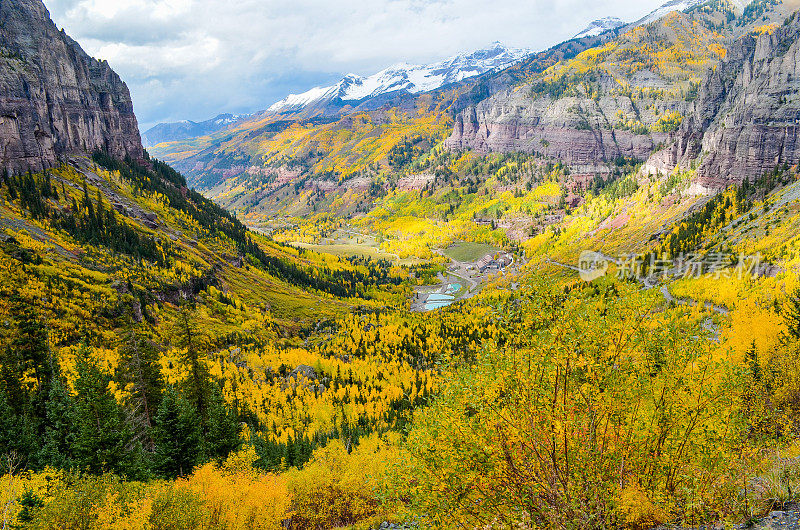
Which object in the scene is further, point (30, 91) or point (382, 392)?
point (30, 91)

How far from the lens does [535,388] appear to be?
1490cm

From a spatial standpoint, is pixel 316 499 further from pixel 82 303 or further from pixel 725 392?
pixel 82 303

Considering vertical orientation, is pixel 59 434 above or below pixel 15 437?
above

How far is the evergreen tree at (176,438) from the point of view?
4859 cm

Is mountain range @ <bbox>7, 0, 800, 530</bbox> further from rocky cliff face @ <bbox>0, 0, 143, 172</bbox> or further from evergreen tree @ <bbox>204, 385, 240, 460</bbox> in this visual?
rocky cliff face @ <bbox>0, 0, 143, 172</bbox>

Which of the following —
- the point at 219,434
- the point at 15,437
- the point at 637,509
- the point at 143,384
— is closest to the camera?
the point at 637,509

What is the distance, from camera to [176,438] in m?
50.2

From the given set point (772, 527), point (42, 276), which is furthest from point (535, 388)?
point (42, 276)

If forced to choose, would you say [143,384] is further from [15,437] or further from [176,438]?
[15,437]

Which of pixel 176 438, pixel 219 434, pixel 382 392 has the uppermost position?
pixel 176 438

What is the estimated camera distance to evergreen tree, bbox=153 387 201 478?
159 ft

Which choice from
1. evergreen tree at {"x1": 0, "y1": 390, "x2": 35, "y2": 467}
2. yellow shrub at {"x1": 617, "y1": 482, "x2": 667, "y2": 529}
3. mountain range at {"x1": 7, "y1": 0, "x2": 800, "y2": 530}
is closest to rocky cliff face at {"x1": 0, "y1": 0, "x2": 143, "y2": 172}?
mountain range at {"x1": 7, "y1": 0, "x2": 800, "y2": 530}

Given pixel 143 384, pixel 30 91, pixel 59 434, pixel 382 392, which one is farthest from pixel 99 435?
pixel 30 91

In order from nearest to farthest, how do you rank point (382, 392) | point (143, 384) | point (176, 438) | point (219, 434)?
point (176, 438)
point (219, 434)
point (143, 384)
point (382, 392)
